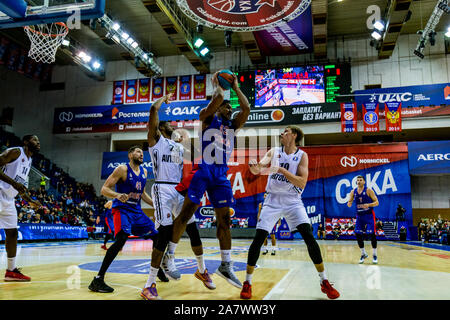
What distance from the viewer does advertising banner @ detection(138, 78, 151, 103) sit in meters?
21.7

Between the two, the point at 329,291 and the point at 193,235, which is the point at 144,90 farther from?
the point at 329,291

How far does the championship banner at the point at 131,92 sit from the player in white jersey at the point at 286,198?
19555 millimetres

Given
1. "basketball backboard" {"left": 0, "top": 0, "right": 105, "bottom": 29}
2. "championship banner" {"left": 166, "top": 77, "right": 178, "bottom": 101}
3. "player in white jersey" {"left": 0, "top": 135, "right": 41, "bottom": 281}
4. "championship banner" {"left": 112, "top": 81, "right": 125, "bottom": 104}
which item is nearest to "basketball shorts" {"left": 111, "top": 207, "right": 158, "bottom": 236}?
"player in white jersey" {"left": 0, "top": 135, "right": 41, "bottom": 281}

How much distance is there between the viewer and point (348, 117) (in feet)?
56.2

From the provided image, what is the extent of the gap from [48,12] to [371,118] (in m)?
15.2

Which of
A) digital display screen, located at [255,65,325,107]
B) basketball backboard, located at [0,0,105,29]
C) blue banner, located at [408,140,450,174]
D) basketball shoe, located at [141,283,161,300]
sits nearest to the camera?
basketball shoe, located at [141,283,161,300]

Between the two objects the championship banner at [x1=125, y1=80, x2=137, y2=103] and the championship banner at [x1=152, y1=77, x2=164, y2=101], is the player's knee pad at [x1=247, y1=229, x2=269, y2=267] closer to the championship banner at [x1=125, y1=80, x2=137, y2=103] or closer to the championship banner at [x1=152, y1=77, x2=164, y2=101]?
the championship banner at [x1=152, y1=77, x2=164, y2=101]

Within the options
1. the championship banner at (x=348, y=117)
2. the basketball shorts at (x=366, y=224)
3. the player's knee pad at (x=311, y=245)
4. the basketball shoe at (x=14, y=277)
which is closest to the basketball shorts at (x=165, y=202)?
the player's knee pad at (x=311, y=245)

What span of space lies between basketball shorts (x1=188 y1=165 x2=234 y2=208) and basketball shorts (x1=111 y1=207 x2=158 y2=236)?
36.8 inches

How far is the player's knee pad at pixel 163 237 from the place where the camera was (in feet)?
11.2

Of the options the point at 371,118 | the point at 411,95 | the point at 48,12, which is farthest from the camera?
the point at 411,95

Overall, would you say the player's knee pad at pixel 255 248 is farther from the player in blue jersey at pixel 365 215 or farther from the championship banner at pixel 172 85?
the championship banner at pixel 172 85

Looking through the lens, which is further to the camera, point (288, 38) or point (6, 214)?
point (288, 38)

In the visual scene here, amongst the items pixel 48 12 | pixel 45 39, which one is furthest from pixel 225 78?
pixel 45 39
